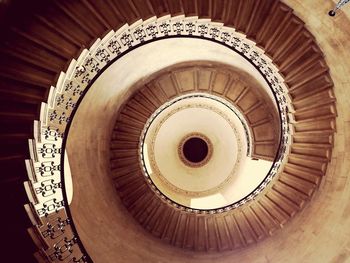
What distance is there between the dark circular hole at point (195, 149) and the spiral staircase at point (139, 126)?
120 inches

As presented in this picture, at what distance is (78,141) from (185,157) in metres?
6.36

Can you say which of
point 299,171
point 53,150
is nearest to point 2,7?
point 53,150

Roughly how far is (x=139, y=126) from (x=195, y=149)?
395 cm

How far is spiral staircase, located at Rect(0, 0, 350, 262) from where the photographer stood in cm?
536

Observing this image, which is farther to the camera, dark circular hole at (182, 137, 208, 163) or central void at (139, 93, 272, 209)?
dark circular hole at (182, 137, 208, 163)

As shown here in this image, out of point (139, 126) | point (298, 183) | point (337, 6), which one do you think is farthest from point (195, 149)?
point (337, 6)

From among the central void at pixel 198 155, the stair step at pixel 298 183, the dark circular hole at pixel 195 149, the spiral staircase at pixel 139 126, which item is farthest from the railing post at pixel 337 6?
the dark circular hole at pixel 195 149

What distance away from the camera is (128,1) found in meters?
6.20

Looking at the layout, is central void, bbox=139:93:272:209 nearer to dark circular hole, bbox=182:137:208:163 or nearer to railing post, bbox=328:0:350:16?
dark circular hole, bbox=182:137:208:163

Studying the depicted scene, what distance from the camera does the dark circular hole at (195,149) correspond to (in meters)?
13.6

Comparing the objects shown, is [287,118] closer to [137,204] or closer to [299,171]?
[299,171]

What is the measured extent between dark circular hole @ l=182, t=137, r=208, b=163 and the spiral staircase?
10.0 ft

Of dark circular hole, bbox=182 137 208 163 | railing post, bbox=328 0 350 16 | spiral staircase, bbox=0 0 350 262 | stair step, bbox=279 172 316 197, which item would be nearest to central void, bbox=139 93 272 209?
dark circular hole, bbox=182 137 208 163

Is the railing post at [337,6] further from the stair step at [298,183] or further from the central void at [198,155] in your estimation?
the central void at [198,155]
